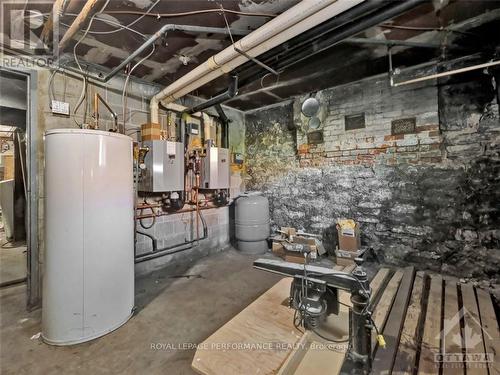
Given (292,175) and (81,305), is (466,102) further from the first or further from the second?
(81,305)

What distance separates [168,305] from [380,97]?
3566 millimetres

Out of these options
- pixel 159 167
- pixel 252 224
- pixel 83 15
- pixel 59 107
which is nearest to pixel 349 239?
pixel 252 224

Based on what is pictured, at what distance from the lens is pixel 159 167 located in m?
2.68

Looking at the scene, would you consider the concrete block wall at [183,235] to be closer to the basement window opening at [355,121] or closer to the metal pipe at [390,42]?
the basement window opening at [355,121]

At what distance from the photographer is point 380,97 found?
298 cm

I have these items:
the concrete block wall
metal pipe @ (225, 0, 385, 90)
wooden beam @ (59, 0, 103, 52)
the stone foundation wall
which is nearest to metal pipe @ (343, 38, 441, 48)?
metal pipe @ (225, 0, 385, 90)

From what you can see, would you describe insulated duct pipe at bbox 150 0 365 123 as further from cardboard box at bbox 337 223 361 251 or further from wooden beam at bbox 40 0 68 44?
cardboard box at bbox 337 223 361 251

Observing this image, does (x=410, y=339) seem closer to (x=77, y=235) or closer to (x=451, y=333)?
(x=451, y=333)

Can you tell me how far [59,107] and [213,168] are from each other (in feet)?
5.98

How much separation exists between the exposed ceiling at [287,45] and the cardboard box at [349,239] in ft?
6.85

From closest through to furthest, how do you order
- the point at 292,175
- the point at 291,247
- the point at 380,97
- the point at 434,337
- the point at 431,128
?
the point at 434,337
the point at 431,128
the point at 380,97
the point at 291,247
the point at 292,175

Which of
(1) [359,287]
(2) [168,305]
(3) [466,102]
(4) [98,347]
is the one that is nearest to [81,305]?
(4) [98,347]

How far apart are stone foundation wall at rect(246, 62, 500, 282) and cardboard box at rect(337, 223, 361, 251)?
193 millimetres

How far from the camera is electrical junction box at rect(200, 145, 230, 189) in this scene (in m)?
3.28
